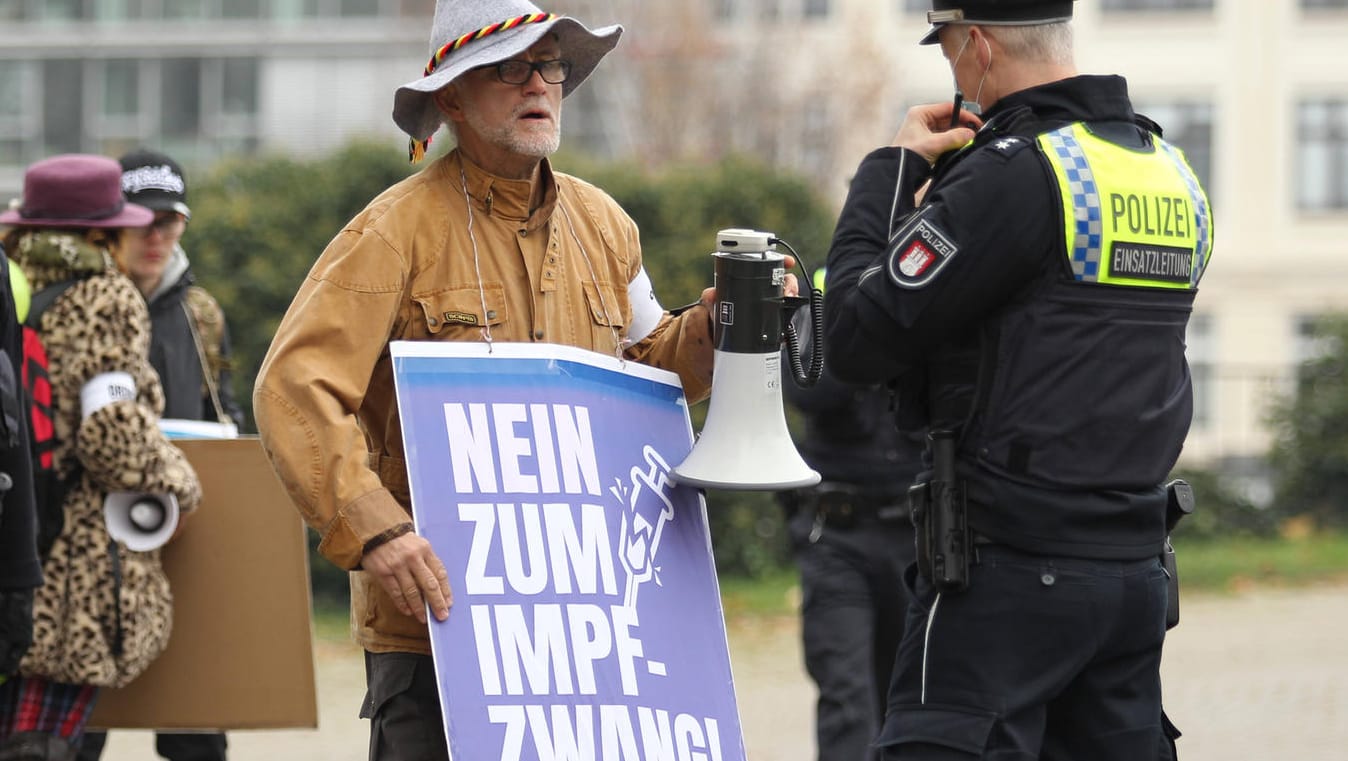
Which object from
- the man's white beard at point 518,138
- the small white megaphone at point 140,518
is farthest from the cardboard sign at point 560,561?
the small white megaphone at point 140,518

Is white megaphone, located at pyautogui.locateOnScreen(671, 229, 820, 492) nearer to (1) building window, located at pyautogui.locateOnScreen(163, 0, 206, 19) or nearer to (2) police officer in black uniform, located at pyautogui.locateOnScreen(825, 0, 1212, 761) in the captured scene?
(2) police officer in black uniform, located at pyautogui.locateOnScreen(825, 0, 1212, 761)

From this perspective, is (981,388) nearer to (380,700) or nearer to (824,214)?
(380,700)

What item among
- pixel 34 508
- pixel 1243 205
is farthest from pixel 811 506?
pixel 1243 205

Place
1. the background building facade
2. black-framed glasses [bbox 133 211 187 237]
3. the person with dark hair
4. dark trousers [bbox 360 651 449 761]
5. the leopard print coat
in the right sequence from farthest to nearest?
the background building facade, black-framed glasses [bbox 133 211 187 237], the person with dark hair, the leopard print coat, dark trousers [bbox 360 651 449 761]

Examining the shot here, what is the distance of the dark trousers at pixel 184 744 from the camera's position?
6422mm

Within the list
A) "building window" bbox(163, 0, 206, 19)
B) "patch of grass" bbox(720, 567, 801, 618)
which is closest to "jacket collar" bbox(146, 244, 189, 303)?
"patch of grass" bbox(720, 567, 801, 618)

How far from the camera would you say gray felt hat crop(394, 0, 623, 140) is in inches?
161

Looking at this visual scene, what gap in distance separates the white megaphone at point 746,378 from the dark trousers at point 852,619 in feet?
7.70

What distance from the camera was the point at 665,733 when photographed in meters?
3.98

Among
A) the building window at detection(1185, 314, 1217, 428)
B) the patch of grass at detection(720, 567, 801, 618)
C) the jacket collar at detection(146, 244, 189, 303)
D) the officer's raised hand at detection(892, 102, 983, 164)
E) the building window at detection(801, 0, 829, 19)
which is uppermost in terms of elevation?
the officer's raised hand at detection(892, 102, 983, 164)

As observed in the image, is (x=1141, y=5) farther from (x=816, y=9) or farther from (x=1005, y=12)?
(x=1005, y=12)

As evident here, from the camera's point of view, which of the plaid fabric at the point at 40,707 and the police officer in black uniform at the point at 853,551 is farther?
the police officer in black uniform at the point at 853,551

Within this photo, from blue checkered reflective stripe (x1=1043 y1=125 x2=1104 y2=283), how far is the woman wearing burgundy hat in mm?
2999

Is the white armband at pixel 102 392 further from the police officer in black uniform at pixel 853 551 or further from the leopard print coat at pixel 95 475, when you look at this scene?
the police officer in black uniform at pixel 853 551
